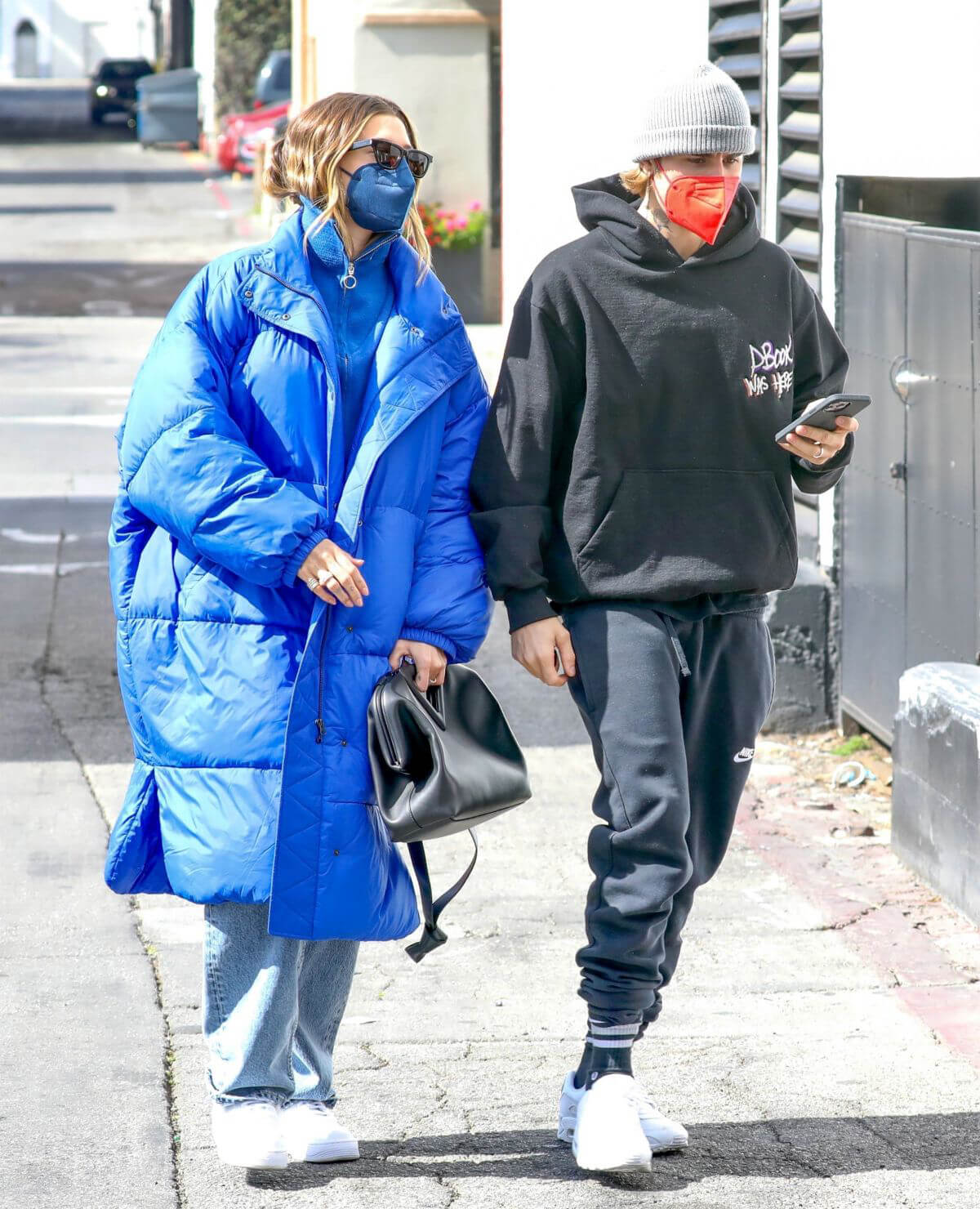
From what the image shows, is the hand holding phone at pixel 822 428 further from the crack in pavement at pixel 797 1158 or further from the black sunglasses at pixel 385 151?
the crack in pavement at pixel 797 1158

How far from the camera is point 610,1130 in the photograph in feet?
11.0

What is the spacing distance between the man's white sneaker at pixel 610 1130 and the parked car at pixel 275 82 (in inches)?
1479

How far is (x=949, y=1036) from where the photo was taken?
406cm

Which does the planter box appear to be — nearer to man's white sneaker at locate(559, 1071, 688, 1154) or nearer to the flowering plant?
the flowering plant

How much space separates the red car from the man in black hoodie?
3291 centimetres

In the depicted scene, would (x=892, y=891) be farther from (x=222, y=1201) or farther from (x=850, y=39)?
(x=850, y=39)

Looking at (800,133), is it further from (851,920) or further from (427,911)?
(427,911)

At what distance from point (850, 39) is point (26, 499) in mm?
5500

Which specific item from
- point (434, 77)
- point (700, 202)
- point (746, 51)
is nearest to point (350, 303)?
point (700, 202)

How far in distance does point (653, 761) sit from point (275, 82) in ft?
124

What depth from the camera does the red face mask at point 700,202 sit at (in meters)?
3.29

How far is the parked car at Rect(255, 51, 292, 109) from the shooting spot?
3897 centimetres

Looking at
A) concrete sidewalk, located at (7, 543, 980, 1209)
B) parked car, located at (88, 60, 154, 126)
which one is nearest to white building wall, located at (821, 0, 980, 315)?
concrete sidewalk, located at (7, 543, 980, 1209)

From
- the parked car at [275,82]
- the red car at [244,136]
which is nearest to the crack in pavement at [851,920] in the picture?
the red car at [244,136]
